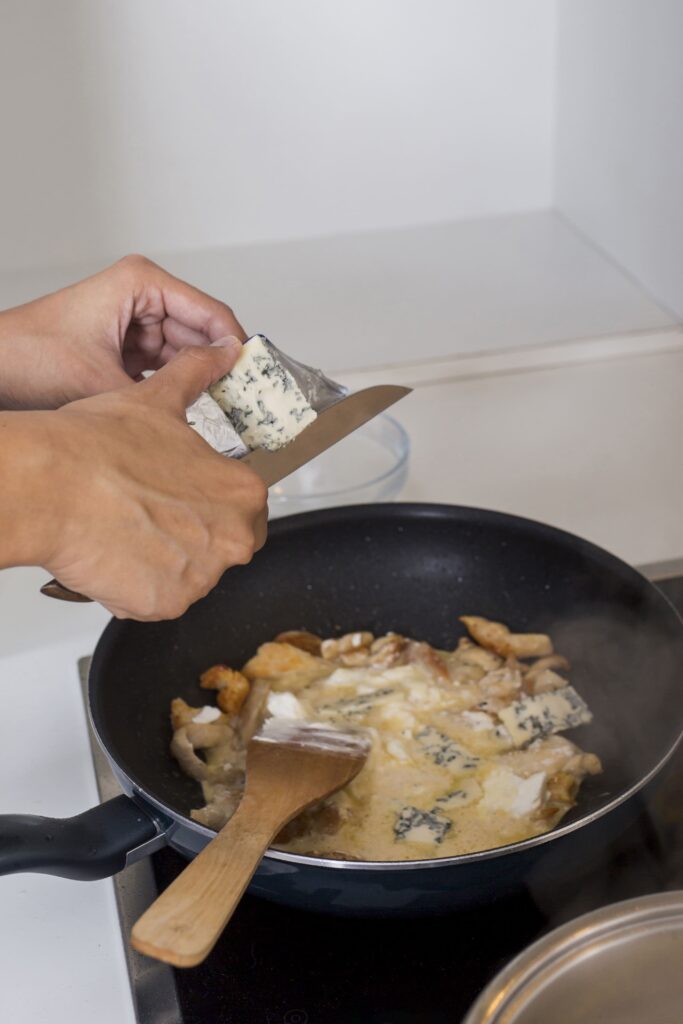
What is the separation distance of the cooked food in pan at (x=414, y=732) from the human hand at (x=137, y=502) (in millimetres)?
201

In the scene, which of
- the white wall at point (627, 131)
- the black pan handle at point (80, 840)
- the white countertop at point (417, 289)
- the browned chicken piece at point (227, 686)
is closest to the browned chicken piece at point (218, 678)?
the browned chicken piece at point (227, 686)

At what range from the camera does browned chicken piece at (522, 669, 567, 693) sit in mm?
912

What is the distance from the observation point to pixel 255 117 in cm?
175

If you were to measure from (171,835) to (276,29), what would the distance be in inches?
52.6

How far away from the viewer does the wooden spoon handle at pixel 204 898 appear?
54 centimetres

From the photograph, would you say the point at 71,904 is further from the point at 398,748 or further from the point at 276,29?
the point at 276,29

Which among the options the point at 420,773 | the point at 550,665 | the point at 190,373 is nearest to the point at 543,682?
the point at 550,665

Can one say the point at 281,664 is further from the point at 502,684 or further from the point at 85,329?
the point at 85,329

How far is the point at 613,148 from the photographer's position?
165 centimetres

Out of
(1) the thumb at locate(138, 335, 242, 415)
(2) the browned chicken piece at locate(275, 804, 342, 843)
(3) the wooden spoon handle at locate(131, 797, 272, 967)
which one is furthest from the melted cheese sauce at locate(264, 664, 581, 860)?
(1) the thumb at locate(138, 335, 242, 415)

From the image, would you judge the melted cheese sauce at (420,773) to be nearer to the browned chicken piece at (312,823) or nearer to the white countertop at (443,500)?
the browned chicken piece at (312,823)

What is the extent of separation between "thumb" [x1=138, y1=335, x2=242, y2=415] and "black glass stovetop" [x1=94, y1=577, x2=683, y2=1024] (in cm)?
31

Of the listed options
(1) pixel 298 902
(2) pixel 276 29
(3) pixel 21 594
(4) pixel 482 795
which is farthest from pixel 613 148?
(1) pixel 298 902

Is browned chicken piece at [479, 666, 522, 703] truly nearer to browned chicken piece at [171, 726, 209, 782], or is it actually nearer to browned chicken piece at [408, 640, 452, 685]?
browned chicken piece at [408, 640, 452, 685]
